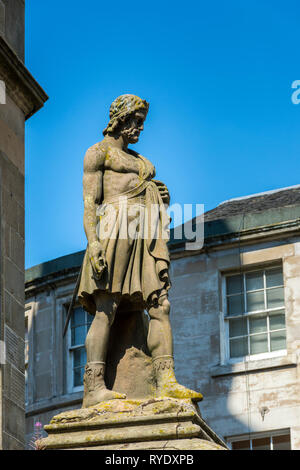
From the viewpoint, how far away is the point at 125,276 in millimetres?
14531

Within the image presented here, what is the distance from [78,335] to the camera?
31234 mm

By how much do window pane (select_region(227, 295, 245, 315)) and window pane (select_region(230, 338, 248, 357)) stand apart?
0.59 m

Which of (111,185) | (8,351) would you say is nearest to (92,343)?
(111,185)

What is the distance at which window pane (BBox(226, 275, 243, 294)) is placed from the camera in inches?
1211

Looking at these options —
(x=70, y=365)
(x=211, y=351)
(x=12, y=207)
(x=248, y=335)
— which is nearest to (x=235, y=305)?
(x=248, y=335)

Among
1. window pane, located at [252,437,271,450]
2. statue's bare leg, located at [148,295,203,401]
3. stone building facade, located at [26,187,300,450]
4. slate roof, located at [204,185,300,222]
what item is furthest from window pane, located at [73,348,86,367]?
statue's bare leg, located at [148,295,203,401]

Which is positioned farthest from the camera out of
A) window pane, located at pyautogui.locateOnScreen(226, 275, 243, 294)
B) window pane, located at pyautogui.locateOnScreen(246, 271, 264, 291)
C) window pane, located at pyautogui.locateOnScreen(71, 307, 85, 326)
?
window pane, located at pyautogui.locateOnScreen(71, 307, 85, 326)

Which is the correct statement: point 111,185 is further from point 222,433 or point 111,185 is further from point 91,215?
point 222,433

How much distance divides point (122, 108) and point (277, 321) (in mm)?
15740

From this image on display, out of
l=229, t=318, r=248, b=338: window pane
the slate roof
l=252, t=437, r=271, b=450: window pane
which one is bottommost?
l=252, t=437, r=271, b=450: window pane

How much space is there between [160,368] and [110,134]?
2622 mm

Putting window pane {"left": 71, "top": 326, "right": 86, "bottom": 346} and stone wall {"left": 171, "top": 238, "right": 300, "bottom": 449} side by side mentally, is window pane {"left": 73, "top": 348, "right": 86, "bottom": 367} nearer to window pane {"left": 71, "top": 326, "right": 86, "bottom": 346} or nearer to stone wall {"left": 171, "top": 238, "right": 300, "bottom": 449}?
window pane {"left": 71, "top": 326, "right": 86, "bottom": 346}

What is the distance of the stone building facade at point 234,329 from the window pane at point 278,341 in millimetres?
21

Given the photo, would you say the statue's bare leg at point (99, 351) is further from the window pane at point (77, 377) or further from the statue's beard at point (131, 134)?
the window pane at point (77, 377)
